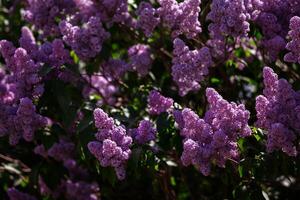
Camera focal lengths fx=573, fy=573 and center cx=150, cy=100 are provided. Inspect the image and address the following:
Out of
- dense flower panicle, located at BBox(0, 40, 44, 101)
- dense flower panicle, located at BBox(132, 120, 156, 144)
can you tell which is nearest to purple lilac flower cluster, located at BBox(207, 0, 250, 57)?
dense flower panicle, located at BBox(132, 120, 156, 144)

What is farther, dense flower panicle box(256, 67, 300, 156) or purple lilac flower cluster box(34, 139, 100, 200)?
purple lilac flower cluster box(34, 139, 100, 200)

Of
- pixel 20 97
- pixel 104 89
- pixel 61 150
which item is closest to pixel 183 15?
pixel 20 97

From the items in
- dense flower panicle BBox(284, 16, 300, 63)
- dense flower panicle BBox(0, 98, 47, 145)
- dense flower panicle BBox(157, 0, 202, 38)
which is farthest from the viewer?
dense flower panicle BBox(157, 0, 202, 38)

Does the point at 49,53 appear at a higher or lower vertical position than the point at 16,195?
higher

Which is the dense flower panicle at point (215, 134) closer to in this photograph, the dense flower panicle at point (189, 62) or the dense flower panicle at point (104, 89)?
the dense flower panicle at point (189, 62)

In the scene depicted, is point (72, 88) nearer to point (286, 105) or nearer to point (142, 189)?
point (142, 189)

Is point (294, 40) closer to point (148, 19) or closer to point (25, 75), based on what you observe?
point (148, 19)

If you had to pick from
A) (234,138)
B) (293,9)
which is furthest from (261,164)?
(293,9)

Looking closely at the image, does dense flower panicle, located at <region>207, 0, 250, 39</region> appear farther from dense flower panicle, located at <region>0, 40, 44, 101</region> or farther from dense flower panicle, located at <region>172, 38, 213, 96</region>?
dense flower panicle, located at <region>0, 40, 44, 101</region>
